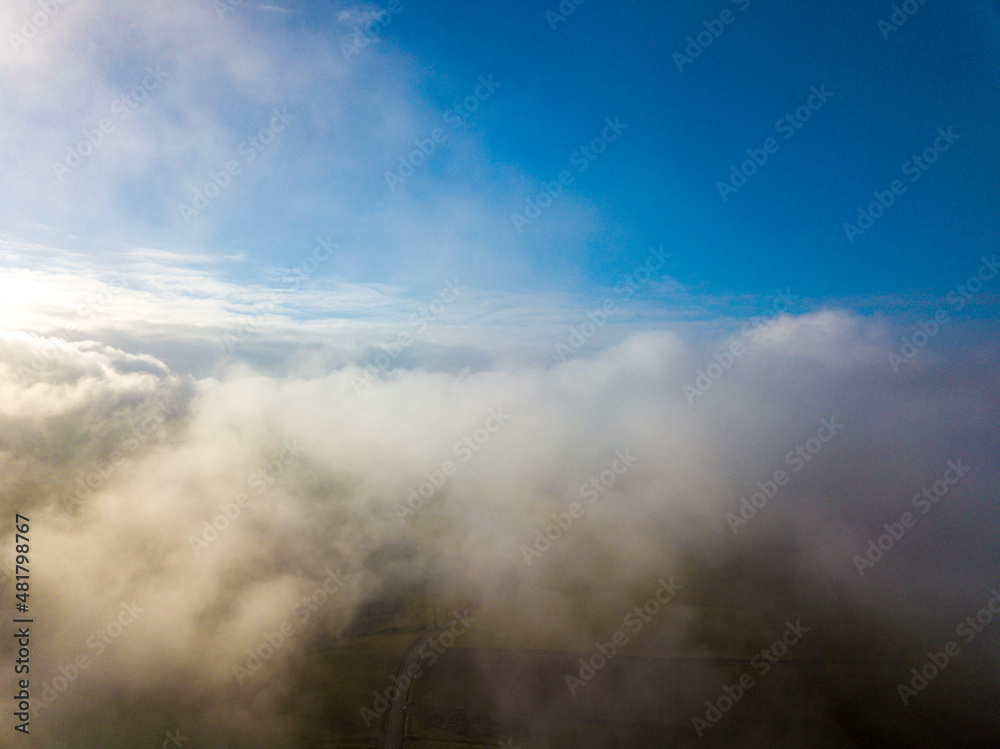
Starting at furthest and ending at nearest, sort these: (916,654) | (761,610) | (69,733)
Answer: (761,610) → (916,654) → (69,733)

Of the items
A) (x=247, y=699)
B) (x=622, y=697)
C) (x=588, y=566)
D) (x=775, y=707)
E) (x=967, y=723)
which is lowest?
(x=967, y=723)

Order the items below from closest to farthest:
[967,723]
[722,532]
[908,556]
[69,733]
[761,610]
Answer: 1. [69,733]
2. [967,723]
3. [761,610]
4. [908,556]
5. [722,532]

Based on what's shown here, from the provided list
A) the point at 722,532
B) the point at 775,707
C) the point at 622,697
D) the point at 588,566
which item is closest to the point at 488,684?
the point at 622,697

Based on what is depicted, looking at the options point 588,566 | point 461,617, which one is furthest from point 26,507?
point 588,566

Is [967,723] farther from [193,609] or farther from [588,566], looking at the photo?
[193,609]

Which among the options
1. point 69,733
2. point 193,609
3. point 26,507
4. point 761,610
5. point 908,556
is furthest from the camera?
point 908,556

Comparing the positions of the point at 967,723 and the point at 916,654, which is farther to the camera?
the point at 916,654

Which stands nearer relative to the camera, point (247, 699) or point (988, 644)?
point (247, 699)

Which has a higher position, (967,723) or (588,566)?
(588,566)

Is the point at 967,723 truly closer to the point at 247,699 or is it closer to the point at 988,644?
the point at 988,644
